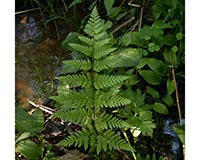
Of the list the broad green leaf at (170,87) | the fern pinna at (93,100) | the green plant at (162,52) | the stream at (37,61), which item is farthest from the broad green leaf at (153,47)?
the fern pinna at (93,100)

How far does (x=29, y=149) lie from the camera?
123 centimetres

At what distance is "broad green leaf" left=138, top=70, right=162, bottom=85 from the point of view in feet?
4.84

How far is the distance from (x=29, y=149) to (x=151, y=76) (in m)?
0.46

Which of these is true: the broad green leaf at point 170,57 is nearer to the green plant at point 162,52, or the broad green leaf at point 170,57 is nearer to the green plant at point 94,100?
the green plant at point 162,52

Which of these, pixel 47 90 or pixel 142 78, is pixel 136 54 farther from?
pixel 47 90

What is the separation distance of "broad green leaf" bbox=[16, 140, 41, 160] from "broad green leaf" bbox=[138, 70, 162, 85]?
1.36ft

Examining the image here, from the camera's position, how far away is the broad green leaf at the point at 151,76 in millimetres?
1475

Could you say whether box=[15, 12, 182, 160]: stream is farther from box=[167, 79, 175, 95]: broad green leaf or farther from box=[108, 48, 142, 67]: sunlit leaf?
box=[108, 48, 142, 67]: sunlit leaf

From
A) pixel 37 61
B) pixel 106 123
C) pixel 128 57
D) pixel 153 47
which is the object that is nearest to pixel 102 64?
pixel 106 123

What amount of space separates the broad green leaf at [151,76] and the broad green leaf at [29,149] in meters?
0.41

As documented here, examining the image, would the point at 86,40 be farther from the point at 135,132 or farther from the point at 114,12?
the point at 114,12

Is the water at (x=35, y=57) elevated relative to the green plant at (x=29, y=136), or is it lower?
elevated

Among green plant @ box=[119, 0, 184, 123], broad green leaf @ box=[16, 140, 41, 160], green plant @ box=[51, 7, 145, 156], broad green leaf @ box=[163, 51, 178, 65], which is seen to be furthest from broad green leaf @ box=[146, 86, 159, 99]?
broad green leaf @ box=[16, 140, 41, 160]
